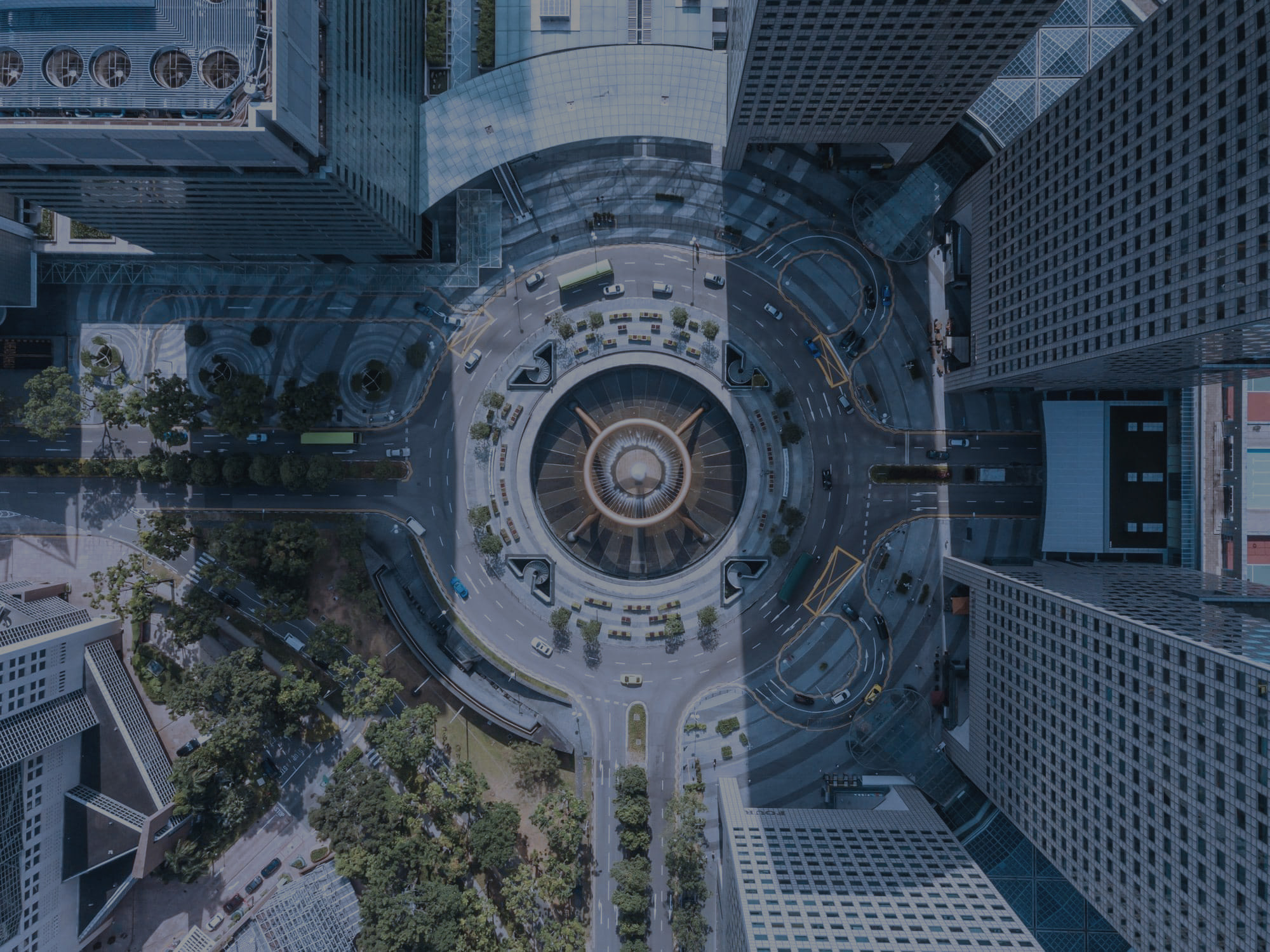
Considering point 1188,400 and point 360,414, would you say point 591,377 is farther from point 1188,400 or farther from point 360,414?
point 1188,400

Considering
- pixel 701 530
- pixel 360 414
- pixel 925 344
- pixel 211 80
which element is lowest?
pixel 701 530

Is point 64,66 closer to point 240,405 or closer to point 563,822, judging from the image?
point 240,405

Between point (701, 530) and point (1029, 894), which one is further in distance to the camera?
point (701, 530)

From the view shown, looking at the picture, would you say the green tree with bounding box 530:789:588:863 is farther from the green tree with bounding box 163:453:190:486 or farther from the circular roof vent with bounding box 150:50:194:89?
the circular roof vent with bounding box 150:50:194:89

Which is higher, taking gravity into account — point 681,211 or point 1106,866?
point 681,211

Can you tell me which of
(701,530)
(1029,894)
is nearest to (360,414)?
(701,530)

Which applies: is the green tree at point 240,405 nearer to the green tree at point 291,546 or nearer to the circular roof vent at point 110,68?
the green tree at point 291,546

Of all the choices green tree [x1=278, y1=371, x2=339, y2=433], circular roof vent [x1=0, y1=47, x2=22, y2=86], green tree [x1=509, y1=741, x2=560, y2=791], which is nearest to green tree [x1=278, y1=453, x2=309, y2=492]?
green tree [x1=278, y1=371, x2=339, y2=433]
